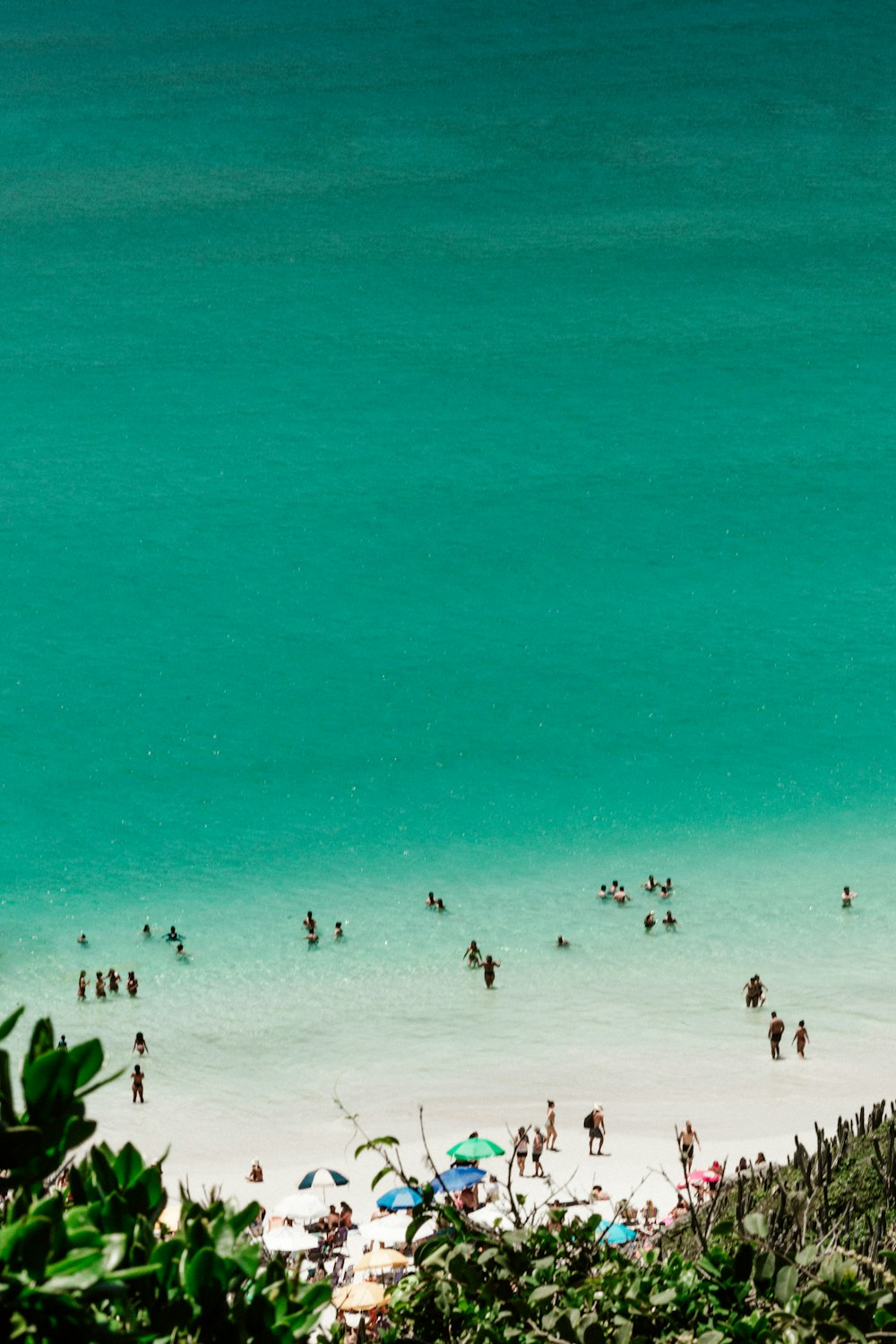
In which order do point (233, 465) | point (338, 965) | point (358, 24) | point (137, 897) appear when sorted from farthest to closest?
point (358, 24)
point (233, 465)
point (137, 897)
point (338, 965)

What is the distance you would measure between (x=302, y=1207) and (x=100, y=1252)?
13.3m

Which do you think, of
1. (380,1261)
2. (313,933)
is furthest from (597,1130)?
(313,933)

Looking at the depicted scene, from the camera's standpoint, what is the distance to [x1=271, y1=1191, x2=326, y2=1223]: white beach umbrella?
15.3m

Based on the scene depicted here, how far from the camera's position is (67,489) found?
41625mm

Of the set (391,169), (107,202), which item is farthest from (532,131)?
(107,202)

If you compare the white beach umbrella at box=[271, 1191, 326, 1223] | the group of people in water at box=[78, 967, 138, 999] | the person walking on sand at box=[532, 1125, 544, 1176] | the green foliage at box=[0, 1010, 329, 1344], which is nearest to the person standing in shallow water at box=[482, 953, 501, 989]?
the group of people in water at box=[78, 967, 138, 999]

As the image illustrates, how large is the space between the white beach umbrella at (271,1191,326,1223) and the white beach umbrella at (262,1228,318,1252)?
17.6 inches

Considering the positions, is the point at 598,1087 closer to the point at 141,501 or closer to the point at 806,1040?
the point at 806,1040

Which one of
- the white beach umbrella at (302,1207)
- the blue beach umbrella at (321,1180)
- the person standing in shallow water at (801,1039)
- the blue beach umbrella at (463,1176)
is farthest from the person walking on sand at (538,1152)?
the person standing in shallow water at (801,1039)

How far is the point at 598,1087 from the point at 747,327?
2894 cm

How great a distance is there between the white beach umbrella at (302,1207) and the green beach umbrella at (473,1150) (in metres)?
1.61

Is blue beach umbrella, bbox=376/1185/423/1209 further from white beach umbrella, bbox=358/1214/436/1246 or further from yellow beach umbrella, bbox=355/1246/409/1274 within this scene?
yellow beach umbrella, bbox=355/1246/409/1274

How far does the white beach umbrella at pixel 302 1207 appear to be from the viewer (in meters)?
15.3

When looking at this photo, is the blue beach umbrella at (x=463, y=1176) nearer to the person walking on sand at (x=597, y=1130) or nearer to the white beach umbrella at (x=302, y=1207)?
the white beach umbrella at (x=302, y=1207)
